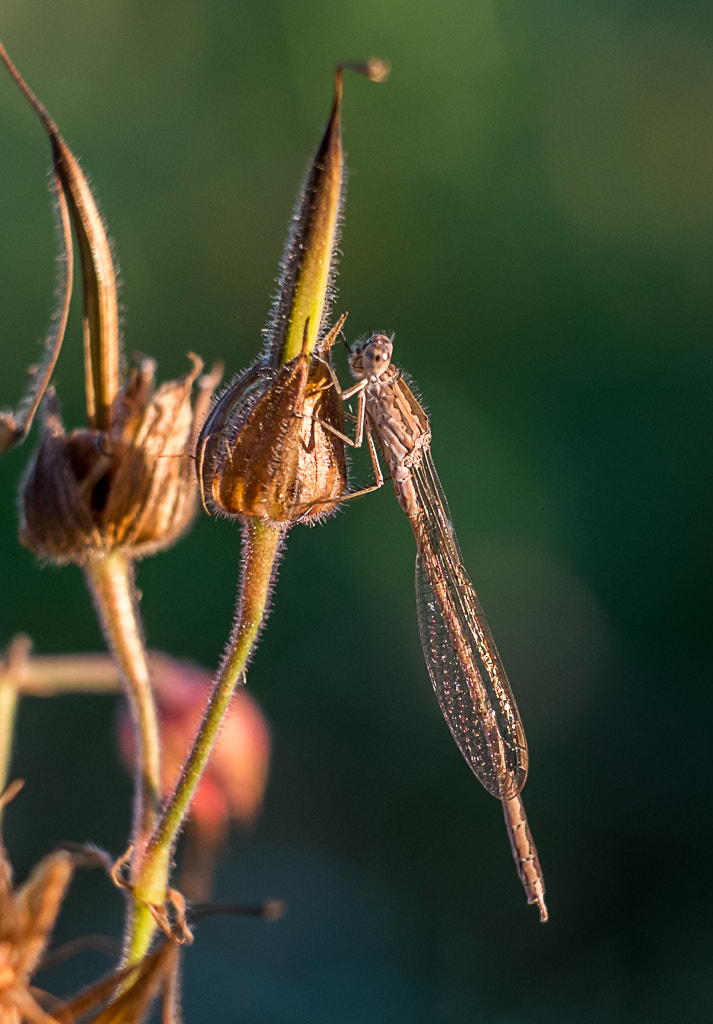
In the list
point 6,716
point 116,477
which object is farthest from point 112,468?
point 6,716

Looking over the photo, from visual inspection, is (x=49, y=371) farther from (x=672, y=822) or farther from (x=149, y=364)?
(x=672, y=822)

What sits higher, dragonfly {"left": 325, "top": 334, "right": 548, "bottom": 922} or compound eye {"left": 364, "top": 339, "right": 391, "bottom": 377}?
compound eye {"left": 364, "top": 339, "right": 391, "bottom": 377}

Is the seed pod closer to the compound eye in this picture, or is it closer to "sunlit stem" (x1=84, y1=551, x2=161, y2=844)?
"sunlit stem" (x1=84, y1=551, x2=161, y2=844)

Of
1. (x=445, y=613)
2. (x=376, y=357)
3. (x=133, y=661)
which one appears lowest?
(x=445, y=613)

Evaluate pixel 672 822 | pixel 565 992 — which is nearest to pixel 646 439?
pixel 672 822

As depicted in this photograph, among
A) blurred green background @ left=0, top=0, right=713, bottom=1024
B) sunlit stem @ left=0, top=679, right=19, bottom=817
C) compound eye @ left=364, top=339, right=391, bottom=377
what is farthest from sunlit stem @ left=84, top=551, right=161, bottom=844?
blurred green background @ left=0, top=0, right=713, bottom=1024

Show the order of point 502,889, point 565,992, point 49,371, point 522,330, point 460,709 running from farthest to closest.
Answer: point 522,330, point 502,889, point 565,992, point 460,709, point 49,371

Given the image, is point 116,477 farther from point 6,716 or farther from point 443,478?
point 443,478
